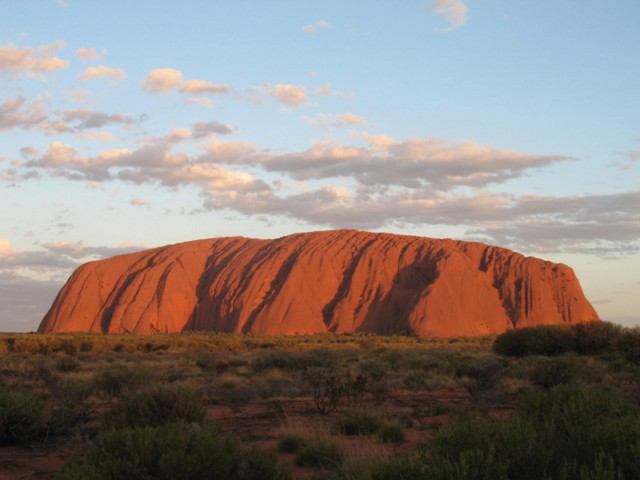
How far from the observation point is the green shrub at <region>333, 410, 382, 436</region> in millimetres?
9406

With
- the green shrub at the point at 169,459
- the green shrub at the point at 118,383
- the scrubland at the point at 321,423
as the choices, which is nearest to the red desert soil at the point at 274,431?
the scrubland at the point at 321,423

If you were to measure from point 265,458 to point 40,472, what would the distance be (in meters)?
2.95

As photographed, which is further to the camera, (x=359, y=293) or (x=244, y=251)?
(x=244, y=251)

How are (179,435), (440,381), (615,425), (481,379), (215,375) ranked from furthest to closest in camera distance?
(215,375), (440,381), (481,379), (179,435), (615,425)

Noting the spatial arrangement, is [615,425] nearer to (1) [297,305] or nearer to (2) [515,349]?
(2) [515,349]

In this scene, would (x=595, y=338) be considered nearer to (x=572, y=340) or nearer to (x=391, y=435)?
(x=572, y=340)

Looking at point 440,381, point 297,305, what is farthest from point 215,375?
point 297,305

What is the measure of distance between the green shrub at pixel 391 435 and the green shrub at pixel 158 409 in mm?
2513

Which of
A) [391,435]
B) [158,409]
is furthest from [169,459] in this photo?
[391,435]

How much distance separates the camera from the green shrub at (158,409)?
8281 mm

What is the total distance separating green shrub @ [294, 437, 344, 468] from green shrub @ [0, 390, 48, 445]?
12.7ft

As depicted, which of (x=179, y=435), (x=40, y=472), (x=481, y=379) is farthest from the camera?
(x=481, y=379)

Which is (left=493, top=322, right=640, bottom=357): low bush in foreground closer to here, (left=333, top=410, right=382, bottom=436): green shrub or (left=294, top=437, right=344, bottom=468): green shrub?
(left=333, top=410, right=382, bottom=436): green shrub

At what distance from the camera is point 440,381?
53.8 ft
